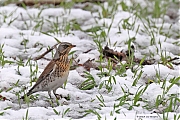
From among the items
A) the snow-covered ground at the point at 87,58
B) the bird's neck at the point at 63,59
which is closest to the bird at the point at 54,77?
the bird's neck at the point at 63,59

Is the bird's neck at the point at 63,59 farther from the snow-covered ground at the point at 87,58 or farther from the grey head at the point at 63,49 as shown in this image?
the snow-covered ground at the point at 87,58

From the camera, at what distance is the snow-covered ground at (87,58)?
4.98 metres

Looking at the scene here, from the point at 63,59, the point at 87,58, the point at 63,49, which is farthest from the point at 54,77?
the point at 87,58

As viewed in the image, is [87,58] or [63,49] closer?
[63,49]

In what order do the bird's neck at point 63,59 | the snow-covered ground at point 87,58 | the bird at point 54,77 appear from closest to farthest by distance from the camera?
the snow-covered ground at point 87,58 → the bird at point 54,77 → the bird's neck at point 63,59

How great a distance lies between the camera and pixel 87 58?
6.75 metres

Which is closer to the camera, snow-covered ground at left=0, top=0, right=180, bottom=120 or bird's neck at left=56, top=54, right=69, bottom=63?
snow-covered ground at left=0, top=0, right=180, bottom=120

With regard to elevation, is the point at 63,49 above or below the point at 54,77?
above

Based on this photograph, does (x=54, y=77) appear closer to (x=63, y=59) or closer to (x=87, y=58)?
(x=63, y=59)

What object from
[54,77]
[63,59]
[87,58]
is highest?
[63,59]

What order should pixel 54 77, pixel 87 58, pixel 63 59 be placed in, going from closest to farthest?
1. pixel 54 77
2. pixel 63 59
3. pixel 87 58

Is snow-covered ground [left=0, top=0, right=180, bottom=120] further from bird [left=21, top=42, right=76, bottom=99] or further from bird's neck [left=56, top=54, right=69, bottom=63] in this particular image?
bird's neck [left=56, top=54, right=69, bottom=63]

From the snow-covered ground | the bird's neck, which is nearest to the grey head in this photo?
the bird's neck

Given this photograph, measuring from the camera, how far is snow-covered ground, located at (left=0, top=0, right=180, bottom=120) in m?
4.98
